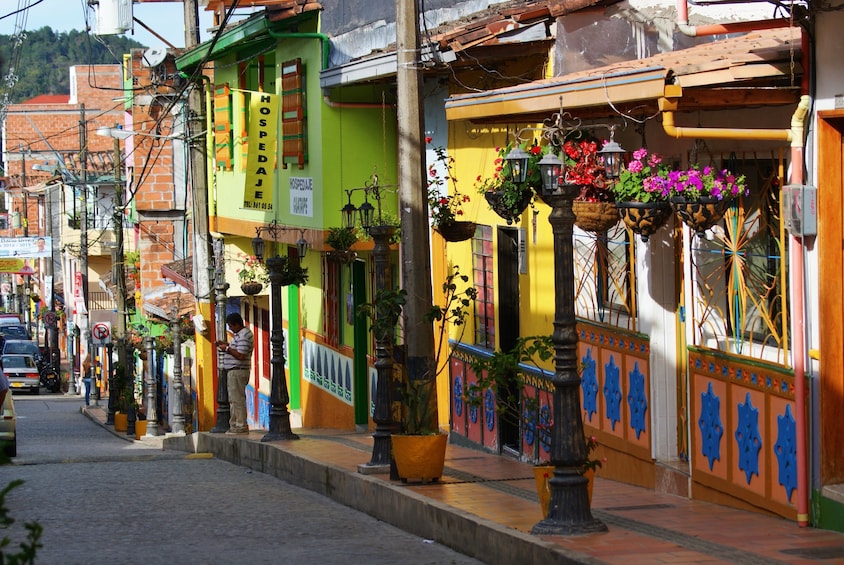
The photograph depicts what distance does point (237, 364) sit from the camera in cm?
2033

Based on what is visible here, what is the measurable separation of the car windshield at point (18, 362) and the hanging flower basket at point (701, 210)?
49434 mm

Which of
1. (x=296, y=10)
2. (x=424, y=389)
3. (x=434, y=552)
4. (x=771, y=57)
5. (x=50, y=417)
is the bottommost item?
(x=50, y=417)

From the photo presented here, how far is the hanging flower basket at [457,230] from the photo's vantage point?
14.8 meters

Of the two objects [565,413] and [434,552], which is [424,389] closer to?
[434,552]

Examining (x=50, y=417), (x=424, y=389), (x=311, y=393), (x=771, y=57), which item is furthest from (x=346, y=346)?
(x=50, y=417)

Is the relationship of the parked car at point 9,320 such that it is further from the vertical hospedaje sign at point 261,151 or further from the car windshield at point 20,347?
the vertical hospedaje sign at point 261,151

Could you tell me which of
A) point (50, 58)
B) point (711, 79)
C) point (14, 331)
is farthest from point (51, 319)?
point (50, 58)

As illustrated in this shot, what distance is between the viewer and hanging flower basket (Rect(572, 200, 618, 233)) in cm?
1113

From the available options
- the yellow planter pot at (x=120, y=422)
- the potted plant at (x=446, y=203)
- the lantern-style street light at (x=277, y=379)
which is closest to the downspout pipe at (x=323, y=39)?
the lantern-style street light at (x=277, y=379)

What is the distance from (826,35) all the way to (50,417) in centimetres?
3572

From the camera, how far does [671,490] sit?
11.4m

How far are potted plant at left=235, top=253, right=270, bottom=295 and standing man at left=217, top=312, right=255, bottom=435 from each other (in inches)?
120

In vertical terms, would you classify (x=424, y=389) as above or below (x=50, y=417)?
above

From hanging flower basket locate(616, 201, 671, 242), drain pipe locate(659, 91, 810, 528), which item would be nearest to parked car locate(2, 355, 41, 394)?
hanging flower basket locate(616, 201, 671, 242)
